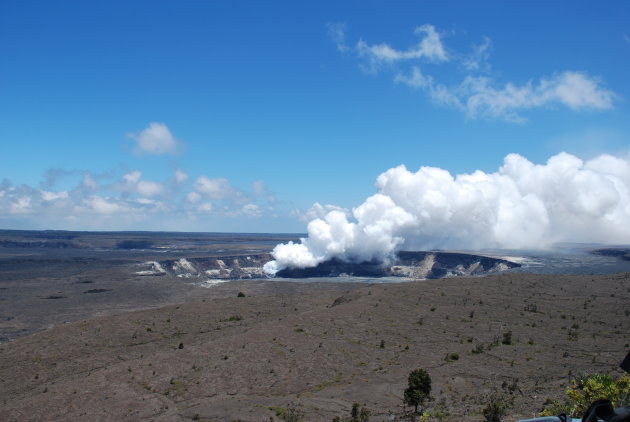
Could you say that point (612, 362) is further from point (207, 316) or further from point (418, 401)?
point (207, 316)

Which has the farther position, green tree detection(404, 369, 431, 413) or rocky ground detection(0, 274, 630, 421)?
rocky ground detection(0, 274, 630, 421)

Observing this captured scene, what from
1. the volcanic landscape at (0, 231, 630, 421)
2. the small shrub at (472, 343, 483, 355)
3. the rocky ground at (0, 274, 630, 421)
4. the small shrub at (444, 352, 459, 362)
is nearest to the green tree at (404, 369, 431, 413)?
the volcanic landscape at (0, 231, 630, 421)

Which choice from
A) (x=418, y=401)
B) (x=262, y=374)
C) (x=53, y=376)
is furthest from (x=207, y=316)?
Answer: (x=418, y=401)

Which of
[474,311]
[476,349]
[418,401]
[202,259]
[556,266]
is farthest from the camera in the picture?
[202,259]

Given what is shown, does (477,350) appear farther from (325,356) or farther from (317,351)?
(317,351)

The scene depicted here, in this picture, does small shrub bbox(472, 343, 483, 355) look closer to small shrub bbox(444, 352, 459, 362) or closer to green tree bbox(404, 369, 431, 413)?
small shrub bbox(444, 352, 459, 362)

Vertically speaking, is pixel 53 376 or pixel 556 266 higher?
pixel 556 266

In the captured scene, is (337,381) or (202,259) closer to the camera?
(337,381)
